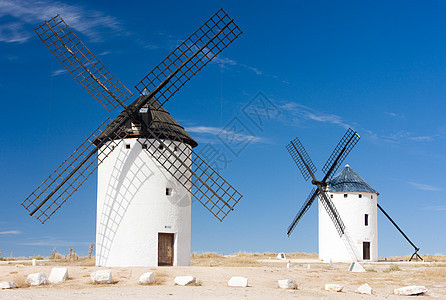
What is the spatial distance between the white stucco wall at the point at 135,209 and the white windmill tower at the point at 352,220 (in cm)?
1592

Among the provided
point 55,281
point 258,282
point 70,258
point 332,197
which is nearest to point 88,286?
point 55,281

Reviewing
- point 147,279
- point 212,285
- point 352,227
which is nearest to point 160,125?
point 147,279

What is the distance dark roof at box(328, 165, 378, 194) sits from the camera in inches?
1318

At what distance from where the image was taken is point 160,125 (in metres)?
20.0

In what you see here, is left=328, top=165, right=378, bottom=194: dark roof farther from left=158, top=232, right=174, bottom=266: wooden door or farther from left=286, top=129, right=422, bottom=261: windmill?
left=158, top=232, right=174, bottom=266: wooden door

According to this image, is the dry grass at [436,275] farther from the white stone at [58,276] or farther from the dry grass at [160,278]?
the white stone at [58,276]

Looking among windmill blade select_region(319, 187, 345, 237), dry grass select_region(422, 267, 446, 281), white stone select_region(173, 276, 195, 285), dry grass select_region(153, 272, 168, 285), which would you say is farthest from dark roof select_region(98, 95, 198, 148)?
windmill blade select_region(319, 187, 345, 237)

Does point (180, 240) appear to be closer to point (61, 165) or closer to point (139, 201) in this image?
point (139, 201)

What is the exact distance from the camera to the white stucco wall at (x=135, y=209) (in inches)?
771

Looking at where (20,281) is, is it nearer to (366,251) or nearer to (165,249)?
(165,249)

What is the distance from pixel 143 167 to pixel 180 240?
10.2ft

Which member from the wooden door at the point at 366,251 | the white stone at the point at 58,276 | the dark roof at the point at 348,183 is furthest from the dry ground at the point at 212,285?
the wooden door at the point at 366,251

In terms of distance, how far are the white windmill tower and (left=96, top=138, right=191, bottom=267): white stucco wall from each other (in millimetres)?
15916

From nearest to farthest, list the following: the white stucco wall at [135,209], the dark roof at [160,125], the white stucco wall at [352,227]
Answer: the white stucco wall at [135,209], the dark roof at [160,125], the white stucco wall at [352,227]
